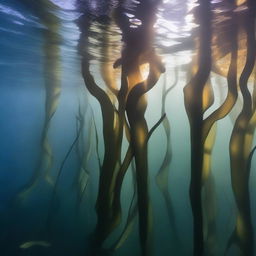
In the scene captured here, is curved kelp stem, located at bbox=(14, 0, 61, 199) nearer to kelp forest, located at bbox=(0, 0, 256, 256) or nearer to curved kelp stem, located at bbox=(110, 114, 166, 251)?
kelp forest, located at bbox=(0, 0, 256, 256)

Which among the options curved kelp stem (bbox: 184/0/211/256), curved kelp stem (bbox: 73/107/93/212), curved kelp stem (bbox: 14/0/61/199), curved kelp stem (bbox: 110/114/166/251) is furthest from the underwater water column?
curved kelp stem (bbox: 73/107/93/212)

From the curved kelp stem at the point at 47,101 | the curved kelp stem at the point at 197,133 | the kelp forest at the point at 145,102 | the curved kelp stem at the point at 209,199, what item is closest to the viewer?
the curved kelp stem at the point at 197,133

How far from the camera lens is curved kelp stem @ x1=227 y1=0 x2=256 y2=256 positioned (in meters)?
3.58

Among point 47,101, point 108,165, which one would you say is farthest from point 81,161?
point 108,165

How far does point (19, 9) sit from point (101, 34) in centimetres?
176

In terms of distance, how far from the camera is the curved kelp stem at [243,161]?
358cm

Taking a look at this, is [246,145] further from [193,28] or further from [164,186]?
[193,28]

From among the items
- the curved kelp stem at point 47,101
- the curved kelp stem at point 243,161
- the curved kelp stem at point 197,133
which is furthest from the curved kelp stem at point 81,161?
the curved kelp stem at point 243,161

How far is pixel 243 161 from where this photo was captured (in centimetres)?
370

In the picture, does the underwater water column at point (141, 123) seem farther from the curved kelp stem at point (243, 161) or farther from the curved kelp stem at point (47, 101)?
the curved kelp stem at point (47, 101)

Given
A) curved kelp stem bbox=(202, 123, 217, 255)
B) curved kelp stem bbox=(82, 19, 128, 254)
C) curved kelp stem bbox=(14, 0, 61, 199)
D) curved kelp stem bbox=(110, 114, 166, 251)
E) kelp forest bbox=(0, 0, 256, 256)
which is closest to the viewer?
kelp forest bbox=(0, 0, 256, 256)

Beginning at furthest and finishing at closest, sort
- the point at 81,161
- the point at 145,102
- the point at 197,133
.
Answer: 1. the point at 81,161
2. the point at 145,102
3. the point at 197,133

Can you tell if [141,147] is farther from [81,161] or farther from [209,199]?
[81,161]

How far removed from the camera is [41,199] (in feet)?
60.3
